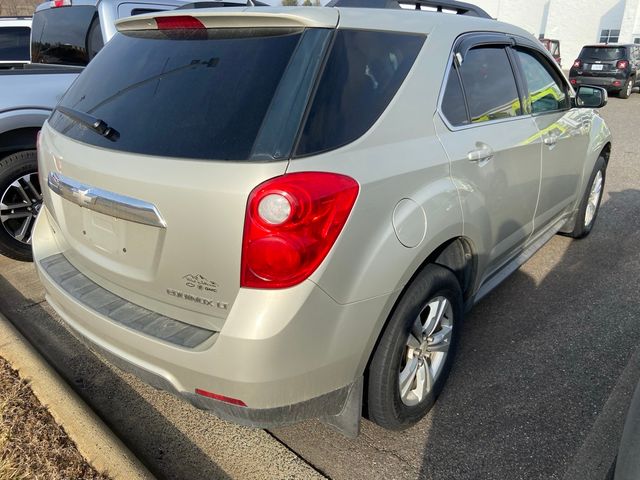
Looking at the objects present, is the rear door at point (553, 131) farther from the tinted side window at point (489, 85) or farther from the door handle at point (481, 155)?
the door handle at point (481, 155)

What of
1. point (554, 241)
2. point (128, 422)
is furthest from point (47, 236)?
point (554, 241)

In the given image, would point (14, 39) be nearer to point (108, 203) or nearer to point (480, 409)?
point (108, 203)

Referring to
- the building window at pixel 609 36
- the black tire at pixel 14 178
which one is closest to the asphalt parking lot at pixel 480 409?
the black tire at pixel 14 178

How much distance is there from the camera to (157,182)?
5.93 feet

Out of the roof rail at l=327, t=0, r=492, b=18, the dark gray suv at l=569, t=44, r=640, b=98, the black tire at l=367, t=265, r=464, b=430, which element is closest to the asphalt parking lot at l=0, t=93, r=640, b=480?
the black tire at l=367, t=265, r=464, b=430

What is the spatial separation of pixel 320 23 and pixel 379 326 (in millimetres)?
1157

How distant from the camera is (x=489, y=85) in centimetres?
282

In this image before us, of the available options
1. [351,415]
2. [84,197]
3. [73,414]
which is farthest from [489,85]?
[73,414]

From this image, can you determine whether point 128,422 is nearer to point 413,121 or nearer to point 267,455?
point 267,455

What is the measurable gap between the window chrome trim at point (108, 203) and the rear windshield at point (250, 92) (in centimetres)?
19

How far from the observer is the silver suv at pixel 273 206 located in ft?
5.61

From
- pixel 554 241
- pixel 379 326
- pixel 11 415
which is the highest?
pixel 379 326

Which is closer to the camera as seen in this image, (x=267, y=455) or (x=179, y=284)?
(x=179, y=284)

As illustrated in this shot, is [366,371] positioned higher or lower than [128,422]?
higher
